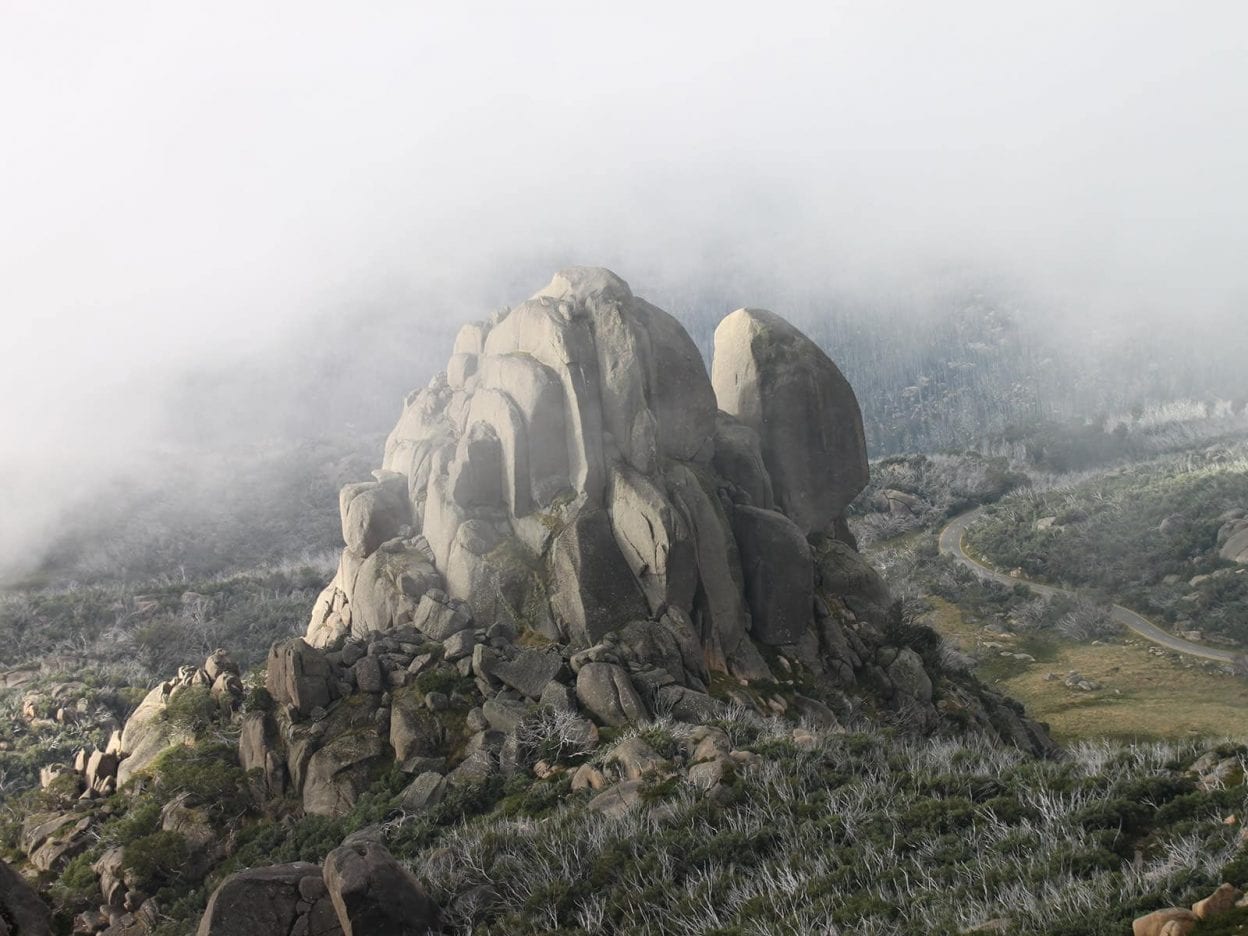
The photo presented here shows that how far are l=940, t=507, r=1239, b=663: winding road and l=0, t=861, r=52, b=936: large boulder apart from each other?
5654 centimetres

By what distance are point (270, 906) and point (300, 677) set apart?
9.81 metres

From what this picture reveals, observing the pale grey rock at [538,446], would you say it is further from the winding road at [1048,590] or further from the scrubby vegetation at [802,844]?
the winding road at [1048,590]

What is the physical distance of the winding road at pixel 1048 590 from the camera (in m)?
52.3

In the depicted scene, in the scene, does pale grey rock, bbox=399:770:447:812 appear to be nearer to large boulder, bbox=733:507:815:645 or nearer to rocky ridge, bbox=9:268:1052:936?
rocky ridge, bbox=9:268:1052:936

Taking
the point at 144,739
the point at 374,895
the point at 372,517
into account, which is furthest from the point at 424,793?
the point at 372,517

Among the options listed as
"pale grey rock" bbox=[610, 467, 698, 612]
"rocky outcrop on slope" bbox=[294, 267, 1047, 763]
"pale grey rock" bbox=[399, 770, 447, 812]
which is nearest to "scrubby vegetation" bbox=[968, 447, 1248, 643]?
"rocky outcrop on slope" bbox=[294, 267, 1047, 763]

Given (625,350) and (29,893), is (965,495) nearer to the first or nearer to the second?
(625,350)

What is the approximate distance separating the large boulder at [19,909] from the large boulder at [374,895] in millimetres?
4532

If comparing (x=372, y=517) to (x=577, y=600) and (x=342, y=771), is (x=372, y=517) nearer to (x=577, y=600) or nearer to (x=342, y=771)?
(x=577, y=600)

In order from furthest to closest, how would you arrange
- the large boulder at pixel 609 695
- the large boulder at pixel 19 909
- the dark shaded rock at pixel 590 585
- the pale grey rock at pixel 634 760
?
the dark shaded rock at pixel 590 585
the large boulder at pixel 609 695
the pale grey rock at pixel 634 760
the large boulder at pixel 19 909

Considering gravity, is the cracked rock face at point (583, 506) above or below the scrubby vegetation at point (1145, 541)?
above

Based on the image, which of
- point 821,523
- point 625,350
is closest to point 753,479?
point 821,523

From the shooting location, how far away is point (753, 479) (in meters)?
31.8

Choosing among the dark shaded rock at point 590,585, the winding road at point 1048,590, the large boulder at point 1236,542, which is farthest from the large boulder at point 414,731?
the large boulder at point 1236,542
